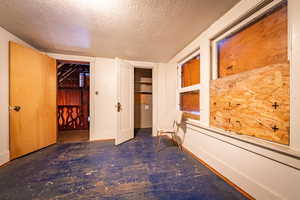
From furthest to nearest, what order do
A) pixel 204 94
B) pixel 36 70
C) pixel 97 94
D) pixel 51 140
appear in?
pixel 97 94 < pixel 51 140 < pixel 36 70 < pixel 204 94

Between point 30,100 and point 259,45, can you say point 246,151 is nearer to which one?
point 259,45

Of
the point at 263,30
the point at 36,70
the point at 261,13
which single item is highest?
the point at 261,13

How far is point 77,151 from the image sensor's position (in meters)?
2.34

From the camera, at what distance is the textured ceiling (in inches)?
52.7

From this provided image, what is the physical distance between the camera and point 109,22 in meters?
1.65

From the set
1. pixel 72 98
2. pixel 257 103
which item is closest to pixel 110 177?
pixel 257 103

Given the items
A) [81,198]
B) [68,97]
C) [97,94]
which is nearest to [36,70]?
[97,94]

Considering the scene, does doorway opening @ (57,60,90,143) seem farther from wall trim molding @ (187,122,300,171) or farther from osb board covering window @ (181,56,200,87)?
wall trim molding @ (187,122,300,171)

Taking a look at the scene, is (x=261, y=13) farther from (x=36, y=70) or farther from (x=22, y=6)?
(x=36, y=70)

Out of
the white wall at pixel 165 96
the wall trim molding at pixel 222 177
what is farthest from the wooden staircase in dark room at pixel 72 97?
the wall trim molding at pixel 222 177

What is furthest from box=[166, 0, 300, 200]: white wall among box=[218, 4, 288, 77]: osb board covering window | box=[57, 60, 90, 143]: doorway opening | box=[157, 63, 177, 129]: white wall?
box=[57, 60, 90, 143]: doorway opening

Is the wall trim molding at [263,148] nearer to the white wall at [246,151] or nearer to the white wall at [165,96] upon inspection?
the white wall at [246,151]

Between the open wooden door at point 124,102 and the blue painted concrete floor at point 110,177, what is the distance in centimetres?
65

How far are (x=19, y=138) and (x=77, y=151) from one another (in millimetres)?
992
